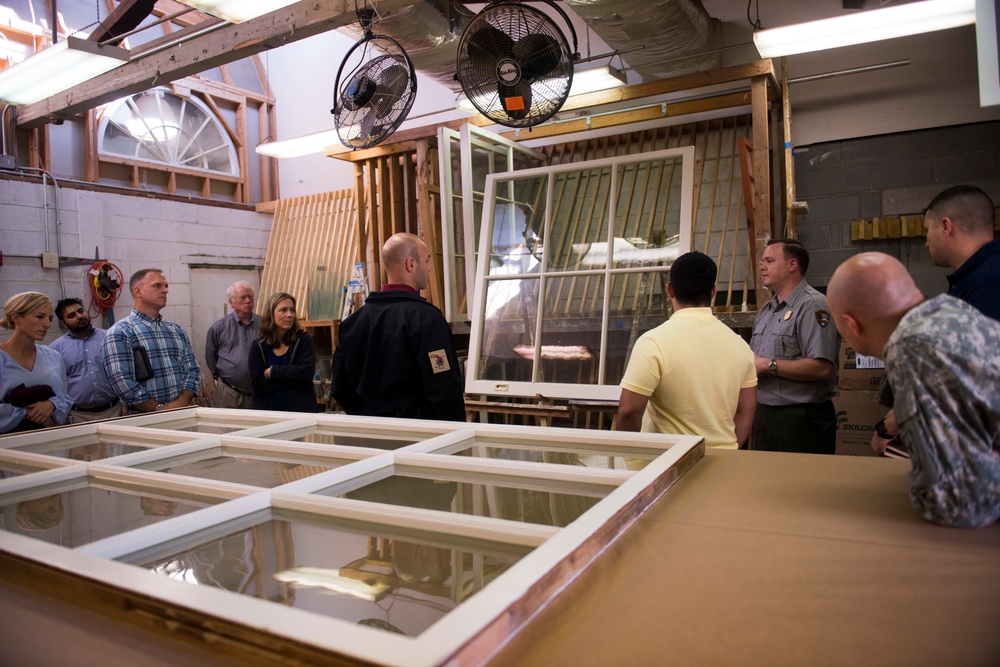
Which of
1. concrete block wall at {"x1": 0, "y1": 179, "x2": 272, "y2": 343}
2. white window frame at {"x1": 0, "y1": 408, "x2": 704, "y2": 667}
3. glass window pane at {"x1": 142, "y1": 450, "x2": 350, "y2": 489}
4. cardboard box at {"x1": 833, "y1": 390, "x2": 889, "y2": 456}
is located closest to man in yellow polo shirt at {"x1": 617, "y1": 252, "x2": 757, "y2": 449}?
white window frame at {"x1": 0, "y1": 408, "x2": 704, "y2": 667}

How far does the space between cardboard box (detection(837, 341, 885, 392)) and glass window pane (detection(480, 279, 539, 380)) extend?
2004 millimetres

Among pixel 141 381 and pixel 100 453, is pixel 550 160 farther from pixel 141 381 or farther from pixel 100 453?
pixel 100 453

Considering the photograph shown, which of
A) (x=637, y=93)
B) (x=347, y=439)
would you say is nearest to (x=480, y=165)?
(x=637, y=93)

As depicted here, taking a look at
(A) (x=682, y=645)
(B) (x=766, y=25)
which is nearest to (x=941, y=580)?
(A) (x=682, y=645)

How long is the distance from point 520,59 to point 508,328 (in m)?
1.56

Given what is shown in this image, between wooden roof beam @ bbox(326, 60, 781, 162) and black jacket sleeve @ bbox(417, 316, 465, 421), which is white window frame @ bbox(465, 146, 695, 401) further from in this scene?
black jacket sleeve @ bbox(417, 316, 465, 421)

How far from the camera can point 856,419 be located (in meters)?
4.23

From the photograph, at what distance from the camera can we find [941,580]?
2.89 ft

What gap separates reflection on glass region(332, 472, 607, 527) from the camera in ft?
3.80

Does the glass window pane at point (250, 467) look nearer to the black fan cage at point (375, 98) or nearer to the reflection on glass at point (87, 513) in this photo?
the reflection on glass at point (87, 513)

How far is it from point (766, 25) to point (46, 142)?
627cm

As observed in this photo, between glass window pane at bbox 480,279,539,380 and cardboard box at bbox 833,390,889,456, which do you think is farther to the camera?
cardboard box at bbox 833,390,889,456

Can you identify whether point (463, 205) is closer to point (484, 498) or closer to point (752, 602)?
point (484, 498)

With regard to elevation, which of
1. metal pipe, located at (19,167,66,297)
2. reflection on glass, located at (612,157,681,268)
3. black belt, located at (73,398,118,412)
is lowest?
black belt, located at (73,398,118,412)
